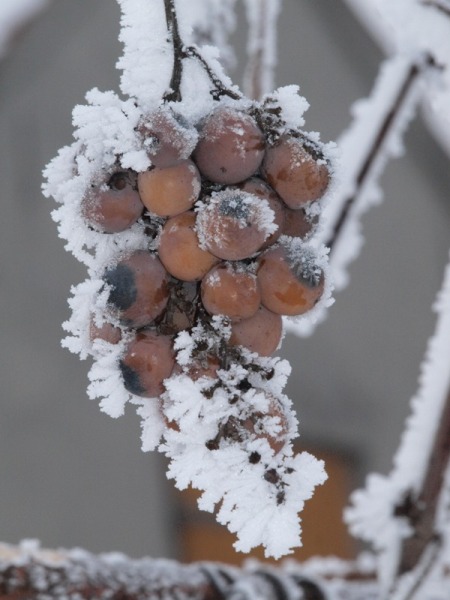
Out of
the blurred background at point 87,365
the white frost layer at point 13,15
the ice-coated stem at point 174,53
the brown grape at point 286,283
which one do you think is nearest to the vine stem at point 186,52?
the ice-coated stem at point 174,53

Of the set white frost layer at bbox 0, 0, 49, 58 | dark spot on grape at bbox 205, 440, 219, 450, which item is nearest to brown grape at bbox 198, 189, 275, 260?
dark spot on grape at bbox 205, 440, 219, 450

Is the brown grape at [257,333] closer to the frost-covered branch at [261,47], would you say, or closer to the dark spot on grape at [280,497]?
the dark spot on grape at [280,497]

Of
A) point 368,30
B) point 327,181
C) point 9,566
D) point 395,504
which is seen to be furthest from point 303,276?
point 368,30

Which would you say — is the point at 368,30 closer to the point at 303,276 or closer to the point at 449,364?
the point at 449,364

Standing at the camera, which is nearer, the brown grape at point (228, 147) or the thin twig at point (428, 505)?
the brown grape at point (228, 147)

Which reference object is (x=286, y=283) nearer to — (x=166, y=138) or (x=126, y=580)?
(x=166, y=138)

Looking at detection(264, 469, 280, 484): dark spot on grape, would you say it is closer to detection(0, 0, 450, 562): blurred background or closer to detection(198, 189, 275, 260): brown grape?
detection(198, 189, 275, 260): brown grape
